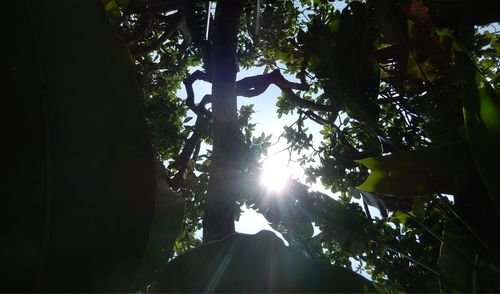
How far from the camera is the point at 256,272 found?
442mm

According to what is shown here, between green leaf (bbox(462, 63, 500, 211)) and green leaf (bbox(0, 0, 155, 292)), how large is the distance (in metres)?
0.77

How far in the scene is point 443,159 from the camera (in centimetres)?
102

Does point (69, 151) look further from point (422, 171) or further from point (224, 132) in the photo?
point (224, 132)

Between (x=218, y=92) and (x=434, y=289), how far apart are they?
8.45 feet

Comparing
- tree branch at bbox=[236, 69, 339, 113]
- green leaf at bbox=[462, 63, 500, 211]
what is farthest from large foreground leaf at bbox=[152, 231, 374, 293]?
tree branch at bbox=[236, 69, 339, 113]

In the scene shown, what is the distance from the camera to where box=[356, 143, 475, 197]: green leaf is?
1021 millimetres

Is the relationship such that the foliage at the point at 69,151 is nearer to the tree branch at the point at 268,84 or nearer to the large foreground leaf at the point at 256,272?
the large foreground leaf at the point at 256,272

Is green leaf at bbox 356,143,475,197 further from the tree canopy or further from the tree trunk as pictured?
the tree trunk

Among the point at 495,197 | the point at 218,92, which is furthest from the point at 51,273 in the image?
→ the point at 218,92

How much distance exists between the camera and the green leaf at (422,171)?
102 cm

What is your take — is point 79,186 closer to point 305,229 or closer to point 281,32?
point 305,229

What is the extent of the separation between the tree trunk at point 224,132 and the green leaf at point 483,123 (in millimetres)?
1982

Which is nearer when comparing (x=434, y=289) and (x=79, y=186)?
(x=79, y=186)

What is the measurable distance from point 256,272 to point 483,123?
2.26ft
